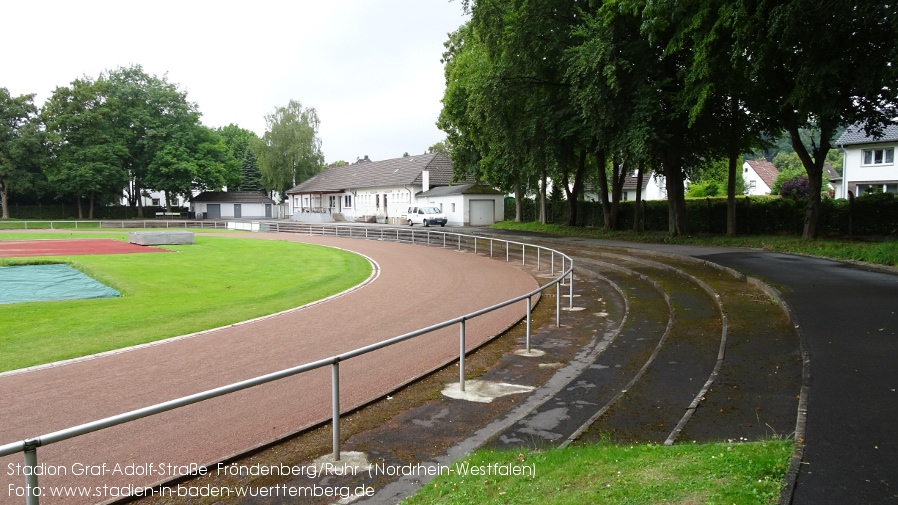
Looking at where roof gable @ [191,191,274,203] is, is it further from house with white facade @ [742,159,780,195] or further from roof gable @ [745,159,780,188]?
roof gable @ [745,159,780,188]

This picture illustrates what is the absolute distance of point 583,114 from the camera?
86.7 ft

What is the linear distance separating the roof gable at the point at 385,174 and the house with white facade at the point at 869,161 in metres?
35.2

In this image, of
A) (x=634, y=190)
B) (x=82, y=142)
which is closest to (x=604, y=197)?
(x=634, y=190)

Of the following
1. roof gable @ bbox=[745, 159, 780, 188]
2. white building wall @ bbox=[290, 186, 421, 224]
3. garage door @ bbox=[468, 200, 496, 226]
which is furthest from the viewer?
roof gable @ bbox=[745, 159, 780, 188]

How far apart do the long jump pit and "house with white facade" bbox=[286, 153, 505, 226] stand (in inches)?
1218

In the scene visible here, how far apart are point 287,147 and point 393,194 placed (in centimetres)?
2708

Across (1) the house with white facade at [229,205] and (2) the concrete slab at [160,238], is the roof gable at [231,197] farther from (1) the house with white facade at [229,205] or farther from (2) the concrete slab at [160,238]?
(2) the concrete slab at [160,238]

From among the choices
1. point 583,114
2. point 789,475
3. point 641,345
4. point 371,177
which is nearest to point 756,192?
point 371,177

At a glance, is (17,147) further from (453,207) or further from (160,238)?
(453,207)

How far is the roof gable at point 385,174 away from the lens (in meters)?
64.0

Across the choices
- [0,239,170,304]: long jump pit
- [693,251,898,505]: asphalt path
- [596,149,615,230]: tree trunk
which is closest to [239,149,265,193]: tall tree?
[0,239,170,304]: long jump pit

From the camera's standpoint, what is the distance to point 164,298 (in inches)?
628

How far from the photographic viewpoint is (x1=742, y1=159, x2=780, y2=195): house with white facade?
7922 cm

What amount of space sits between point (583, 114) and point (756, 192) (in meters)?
66.3
